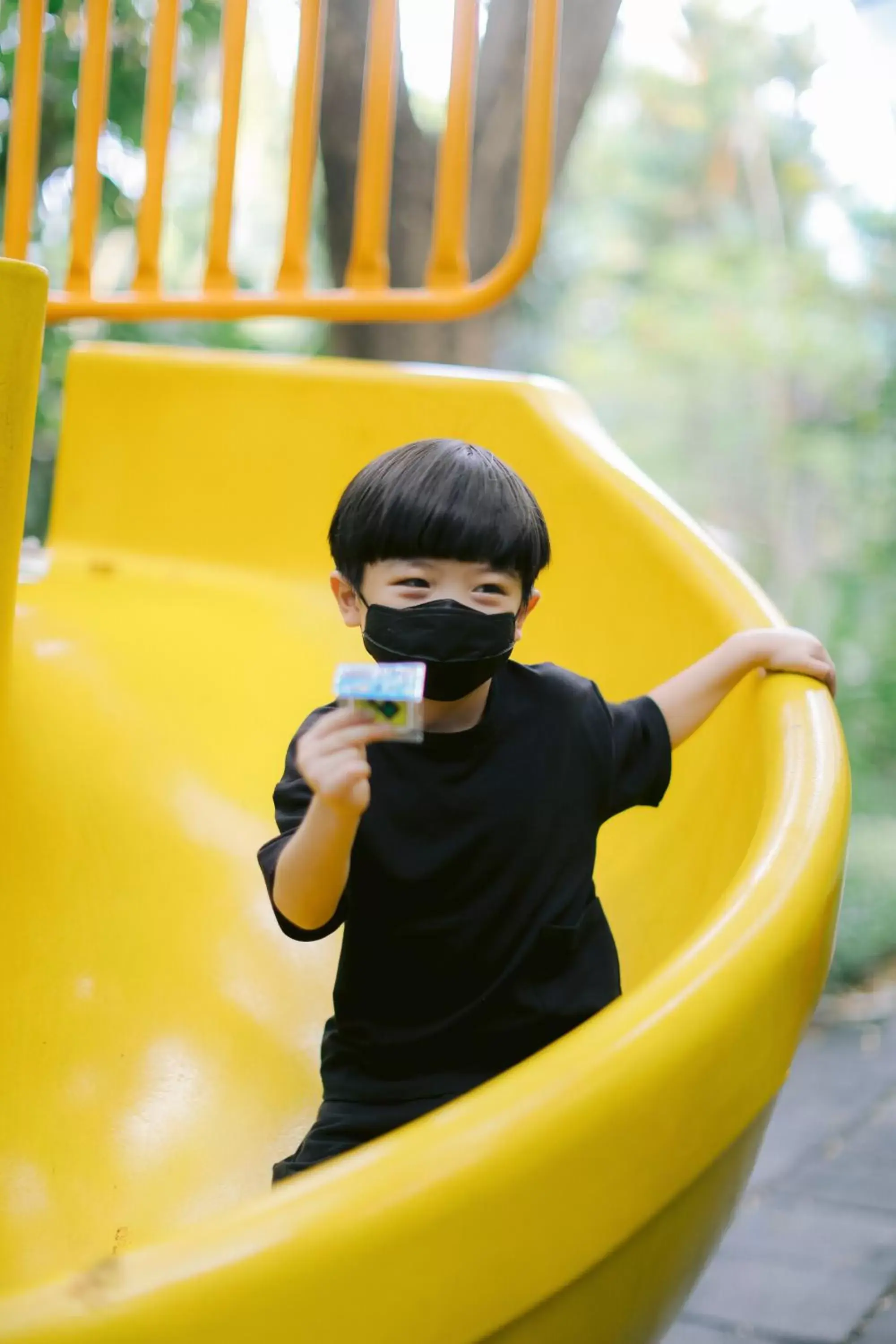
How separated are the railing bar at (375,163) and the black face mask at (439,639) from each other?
2.94 ft

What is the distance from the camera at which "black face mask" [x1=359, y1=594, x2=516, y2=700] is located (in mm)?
815

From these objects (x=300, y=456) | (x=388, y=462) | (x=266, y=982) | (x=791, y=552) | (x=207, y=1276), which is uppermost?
(x=388, y=462)

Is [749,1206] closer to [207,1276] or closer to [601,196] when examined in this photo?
[207,1276]

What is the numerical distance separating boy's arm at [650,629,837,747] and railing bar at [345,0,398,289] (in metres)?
0.74

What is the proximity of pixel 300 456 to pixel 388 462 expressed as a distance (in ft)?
2.36

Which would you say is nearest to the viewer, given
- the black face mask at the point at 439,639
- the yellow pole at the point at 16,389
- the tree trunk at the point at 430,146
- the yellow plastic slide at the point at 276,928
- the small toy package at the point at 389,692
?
the yellow plastic slide at the point at 276,928

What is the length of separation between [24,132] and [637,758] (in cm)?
121

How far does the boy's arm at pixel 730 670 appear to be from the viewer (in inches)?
41.4

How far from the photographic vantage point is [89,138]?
68.2 inches

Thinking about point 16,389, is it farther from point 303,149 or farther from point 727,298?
point 727,298

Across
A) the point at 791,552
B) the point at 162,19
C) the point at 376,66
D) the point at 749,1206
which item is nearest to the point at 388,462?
the point at 376,66

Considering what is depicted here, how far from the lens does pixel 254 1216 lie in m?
0.57

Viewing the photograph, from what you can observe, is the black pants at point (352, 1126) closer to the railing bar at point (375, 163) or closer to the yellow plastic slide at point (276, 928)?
the yellow plastic slide at point (276, 928)

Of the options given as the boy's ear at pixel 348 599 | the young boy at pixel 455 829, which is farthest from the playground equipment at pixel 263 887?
the boy's ear at pixel 348 599
